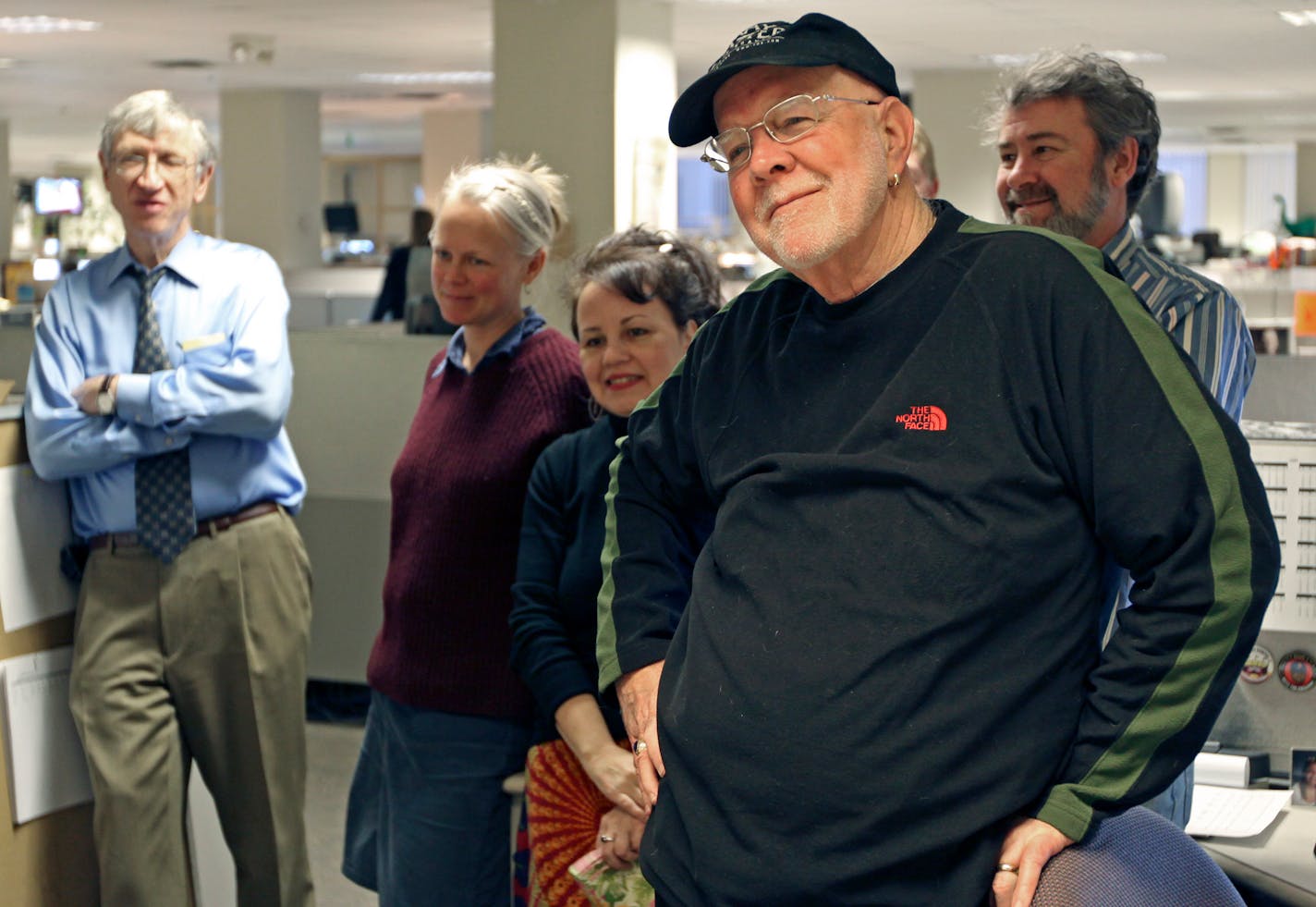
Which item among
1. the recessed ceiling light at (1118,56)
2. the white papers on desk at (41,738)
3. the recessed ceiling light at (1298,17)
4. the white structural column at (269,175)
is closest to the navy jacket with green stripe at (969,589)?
the white papers on desk at (41,738)

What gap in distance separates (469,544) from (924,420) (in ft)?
3.49

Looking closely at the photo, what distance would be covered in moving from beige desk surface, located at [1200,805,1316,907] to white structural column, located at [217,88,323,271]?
12.0 meters

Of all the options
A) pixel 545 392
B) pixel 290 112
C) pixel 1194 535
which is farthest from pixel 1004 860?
pixel 290 112

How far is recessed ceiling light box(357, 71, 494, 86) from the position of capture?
12164 millimetres

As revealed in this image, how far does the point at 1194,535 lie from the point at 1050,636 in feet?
0.46

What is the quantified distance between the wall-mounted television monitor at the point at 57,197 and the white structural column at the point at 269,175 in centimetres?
256

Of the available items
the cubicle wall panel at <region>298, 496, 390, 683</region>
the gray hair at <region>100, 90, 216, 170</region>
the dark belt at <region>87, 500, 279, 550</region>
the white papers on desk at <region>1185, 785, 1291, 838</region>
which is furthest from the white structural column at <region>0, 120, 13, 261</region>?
the white papers on desk at <region>1185, 785, 1291, 838</region>

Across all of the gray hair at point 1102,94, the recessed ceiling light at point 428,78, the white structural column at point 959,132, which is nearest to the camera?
the gray hair at point 1102,94

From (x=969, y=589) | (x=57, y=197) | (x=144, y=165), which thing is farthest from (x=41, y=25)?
(x=969, y=589)

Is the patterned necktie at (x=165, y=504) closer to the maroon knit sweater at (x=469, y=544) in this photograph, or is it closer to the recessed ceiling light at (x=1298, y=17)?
the maroon knit sweater at (x=469, y=544)

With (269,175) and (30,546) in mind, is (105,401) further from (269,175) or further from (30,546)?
(269,175)

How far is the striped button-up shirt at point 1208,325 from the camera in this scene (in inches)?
68.7

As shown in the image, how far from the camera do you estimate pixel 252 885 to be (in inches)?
105

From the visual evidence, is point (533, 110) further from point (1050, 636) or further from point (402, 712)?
point (1050, 636)
